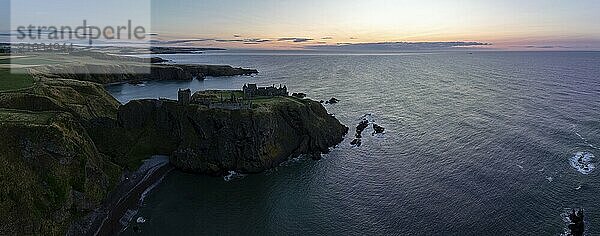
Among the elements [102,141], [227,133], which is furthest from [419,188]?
[102,141]

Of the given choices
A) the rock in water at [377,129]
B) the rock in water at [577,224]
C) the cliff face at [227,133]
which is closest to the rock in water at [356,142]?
the cliff face at [227,133]

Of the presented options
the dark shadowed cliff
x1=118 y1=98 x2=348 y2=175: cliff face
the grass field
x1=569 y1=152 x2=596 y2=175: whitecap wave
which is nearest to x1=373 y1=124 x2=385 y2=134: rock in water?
the dark shadowed cliff

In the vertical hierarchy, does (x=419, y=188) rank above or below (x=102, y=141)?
below

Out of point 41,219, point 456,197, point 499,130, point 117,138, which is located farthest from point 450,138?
point 41,219

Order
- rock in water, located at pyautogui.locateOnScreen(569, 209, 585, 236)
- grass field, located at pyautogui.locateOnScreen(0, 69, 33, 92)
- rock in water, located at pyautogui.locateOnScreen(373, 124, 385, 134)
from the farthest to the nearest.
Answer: rock in water, located at pyautogui.locateOnScreen(373, 124, 385, 134), grass field, located at pyautogui.locateOnScreen(0, 69, 33, 92), rock in water, located at pyautogui.locateOnScreen(569, 209, 585, 236)

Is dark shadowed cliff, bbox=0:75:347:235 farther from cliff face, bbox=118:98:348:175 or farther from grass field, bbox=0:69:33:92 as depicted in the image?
grass field, bbox=0:69:33:92

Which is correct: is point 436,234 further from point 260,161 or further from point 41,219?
point 41,219

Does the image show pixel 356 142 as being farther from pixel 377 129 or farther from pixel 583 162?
pixel 583 162
